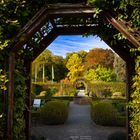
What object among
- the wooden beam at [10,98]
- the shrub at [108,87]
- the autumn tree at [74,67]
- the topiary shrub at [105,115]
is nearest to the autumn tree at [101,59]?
the autumn tree at [74,67]

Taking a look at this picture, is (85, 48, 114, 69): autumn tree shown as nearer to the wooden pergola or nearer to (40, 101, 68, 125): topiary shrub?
(40, 101, 68, 125): topiary shrub

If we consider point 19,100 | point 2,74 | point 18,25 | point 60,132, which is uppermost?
point 18,25

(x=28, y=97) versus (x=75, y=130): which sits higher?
(x=28, y=97)

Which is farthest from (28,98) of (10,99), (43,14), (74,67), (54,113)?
(74,67)

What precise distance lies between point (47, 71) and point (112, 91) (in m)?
24.0

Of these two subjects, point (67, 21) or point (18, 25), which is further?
point (67, 21)

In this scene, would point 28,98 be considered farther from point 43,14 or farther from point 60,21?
point 43,14

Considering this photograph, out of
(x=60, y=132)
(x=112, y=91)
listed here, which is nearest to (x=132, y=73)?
(x=60, y=132)

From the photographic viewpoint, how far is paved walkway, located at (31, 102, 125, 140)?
1320 cm

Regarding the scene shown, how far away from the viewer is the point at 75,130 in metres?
15.2

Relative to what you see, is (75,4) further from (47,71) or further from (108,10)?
(47,71)

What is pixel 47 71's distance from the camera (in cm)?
6041

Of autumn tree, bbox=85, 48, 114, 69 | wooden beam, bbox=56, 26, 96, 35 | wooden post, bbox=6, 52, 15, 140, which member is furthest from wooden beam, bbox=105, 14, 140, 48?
autumn tree, bbox=85, 48, 114, 69

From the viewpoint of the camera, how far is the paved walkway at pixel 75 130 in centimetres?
1320
